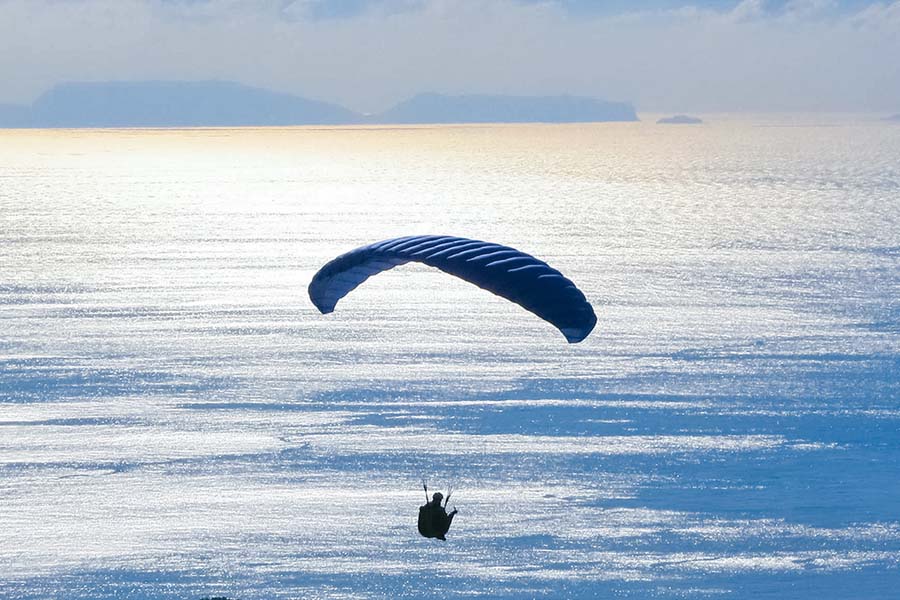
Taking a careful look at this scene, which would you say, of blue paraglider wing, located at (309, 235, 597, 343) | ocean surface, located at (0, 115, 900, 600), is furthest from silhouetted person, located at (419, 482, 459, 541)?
ocean surface, located at (0, 115, 900, 600)

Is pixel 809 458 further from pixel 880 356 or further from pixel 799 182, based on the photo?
pixel 799 182

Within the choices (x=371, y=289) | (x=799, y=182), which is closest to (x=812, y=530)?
(x=371, y=289)

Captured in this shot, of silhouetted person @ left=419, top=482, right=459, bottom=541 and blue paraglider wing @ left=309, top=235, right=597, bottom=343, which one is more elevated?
blue paraglider wing @ left=309, top=235, right=597, bottom=343

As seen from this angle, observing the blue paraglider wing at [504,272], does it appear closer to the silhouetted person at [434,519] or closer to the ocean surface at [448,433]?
the silhouetted person at [434,519]

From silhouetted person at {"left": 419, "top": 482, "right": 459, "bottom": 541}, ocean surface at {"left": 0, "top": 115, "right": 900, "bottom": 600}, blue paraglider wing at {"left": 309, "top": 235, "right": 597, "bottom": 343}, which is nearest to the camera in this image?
silhouetted person at {"left": 419, "top": 482, "right": 459, "bottom": 541}

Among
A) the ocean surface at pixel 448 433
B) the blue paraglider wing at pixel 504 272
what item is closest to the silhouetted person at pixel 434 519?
the blue paraglider wing at pixel 504 272

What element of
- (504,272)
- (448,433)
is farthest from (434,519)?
(448,433)

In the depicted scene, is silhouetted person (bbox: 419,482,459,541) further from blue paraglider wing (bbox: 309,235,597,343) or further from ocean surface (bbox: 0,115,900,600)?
ocean surface (bbox: 0,115,900,600)
